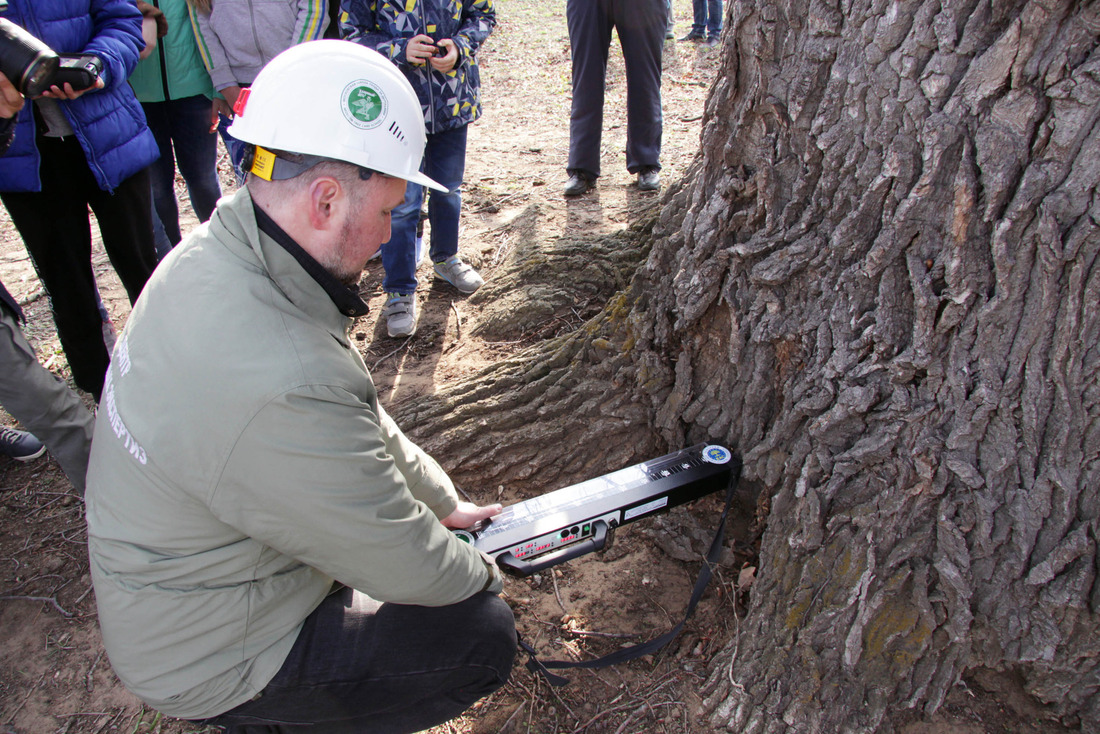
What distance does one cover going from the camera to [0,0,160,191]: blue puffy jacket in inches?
93.5

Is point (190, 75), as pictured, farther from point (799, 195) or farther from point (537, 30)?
point (537, 30)

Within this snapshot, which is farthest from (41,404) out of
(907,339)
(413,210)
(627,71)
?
(627,71)

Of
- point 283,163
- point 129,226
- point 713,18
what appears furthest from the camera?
point 713,18

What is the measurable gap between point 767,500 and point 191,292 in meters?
1.57

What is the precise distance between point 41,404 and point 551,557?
183 centimetres

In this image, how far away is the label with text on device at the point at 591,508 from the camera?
6.32ft

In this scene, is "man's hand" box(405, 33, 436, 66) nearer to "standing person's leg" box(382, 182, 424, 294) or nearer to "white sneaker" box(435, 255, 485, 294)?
"standing person's leg" box(382, 182, 424, 294)

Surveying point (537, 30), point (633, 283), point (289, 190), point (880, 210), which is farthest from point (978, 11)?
point (537, 30)

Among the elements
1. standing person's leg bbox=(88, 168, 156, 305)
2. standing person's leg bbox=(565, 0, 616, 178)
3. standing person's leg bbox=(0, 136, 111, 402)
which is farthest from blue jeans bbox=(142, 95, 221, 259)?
standing person's leg bbox=(565, 0, 616, 178)

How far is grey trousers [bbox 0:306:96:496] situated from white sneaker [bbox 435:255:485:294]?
5.61ft

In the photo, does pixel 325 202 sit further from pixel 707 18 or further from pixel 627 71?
pixel 707 18

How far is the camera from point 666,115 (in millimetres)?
6113

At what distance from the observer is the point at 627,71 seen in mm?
4305

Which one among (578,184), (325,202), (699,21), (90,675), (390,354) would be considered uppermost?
(699,21)
